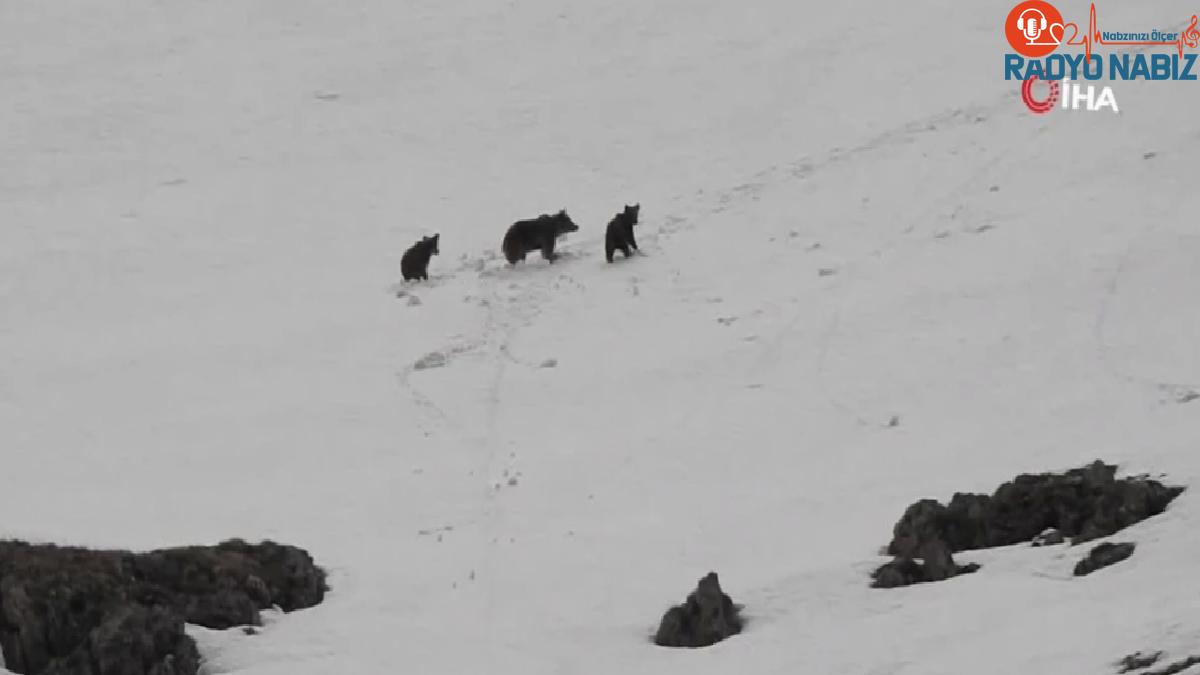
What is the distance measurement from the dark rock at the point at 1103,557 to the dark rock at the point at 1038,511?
44 centimetres

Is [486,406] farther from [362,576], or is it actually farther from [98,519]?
[362,576]

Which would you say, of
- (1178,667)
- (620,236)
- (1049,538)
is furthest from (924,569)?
(620,236)

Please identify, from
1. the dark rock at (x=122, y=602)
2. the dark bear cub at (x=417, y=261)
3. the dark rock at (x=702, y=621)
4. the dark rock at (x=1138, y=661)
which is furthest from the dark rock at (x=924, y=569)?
the dark bear cub at (x=417, y=261)

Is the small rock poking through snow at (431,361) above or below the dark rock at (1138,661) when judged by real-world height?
above

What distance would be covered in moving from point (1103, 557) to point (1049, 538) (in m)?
0.91

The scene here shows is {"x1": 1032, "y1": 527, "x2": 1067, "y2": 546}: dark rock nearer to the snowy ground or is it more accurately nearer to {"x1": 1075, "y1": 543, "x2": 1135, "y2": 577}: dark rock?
the snowy ground

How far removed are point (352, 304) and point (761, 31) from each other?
58.0 feet

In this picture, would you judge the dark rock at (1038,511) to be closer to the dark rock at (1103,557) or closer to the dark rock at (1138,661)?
the dark rock at (1103,557)

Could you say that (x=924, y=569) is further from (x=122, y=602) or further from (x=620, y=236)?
(x=620, y=236)

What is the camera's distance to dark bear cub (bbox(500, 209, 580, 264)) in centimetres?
2317

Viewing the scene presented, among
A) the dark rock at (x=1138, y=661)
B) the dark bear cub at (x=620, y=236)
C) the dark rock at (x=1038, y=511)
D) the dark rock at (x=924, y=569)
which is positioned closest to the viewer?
the dark rock at (x=1138, y=661)

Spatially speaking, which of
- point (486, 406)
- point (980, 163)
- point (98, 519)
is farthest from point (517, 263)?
point (98, 519)

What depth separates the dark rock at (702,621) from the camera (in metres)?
10.1

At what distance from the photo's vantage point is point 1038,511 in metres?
11.0
